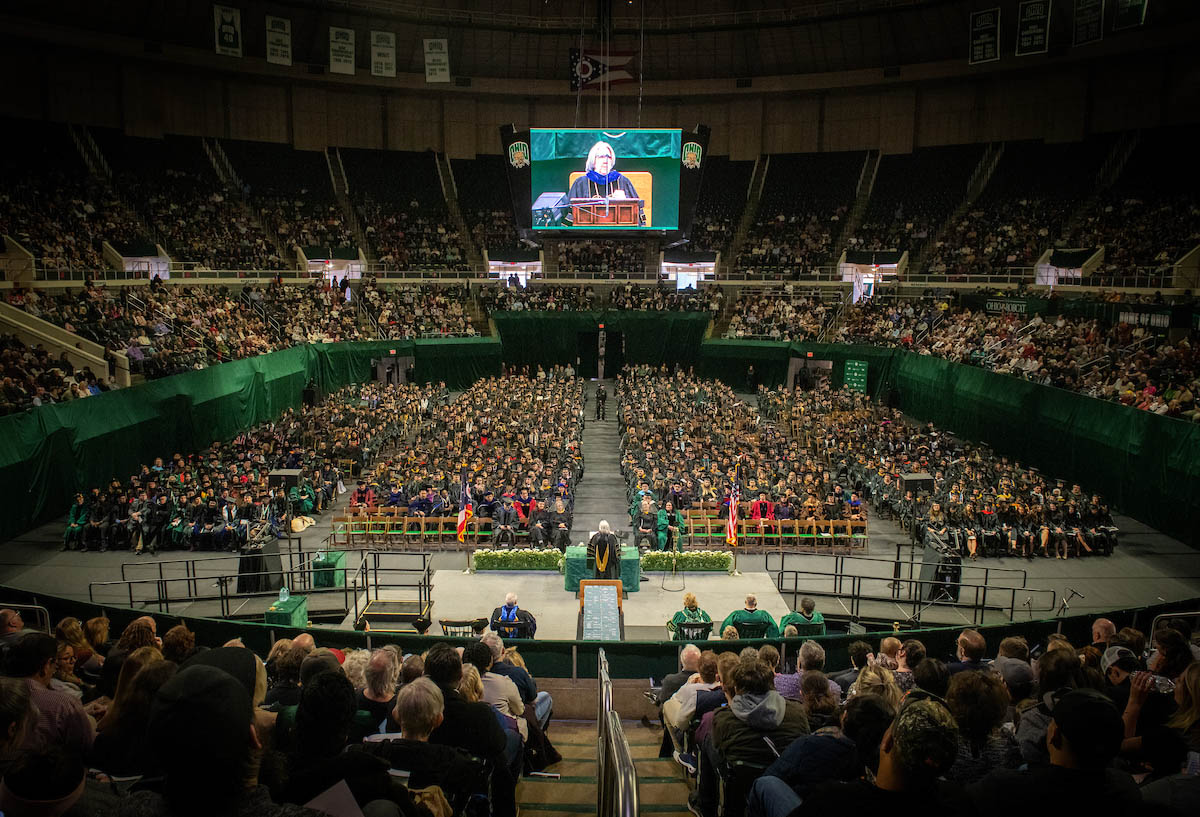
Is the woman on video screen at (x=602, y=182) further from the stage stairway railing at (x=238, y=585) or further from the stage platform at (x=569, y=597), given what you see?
the stage platform at (x=569, y=597)

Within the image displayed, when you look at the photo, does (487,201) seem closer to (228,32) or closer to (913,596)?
(228,32)

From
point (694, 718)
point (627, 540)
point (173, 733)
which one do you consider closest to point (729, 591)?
point (627, 540)

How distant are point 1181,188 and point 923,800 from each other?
36.5 metres

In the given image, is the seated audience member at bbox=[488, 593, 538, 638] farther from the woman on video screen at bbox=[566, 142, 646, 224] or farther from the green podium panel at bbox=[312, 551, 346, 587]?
the woman on video screen at bbox=[566, 142, 646, 224]

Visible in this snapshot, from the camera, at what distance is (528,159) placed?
123ft

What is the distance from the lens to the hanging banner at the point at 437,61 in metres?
37.3

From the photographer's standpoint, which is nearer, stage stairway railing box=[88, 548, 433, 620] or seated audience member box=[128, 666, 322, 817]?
seated audience member box=[128, 666, 322, 817]

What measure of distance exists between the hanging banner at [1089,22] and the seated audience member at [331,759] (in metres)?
32.3

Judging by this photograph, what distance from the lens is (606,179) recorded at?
37062 mm

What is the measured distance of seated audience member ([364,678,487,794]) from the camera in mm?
3969

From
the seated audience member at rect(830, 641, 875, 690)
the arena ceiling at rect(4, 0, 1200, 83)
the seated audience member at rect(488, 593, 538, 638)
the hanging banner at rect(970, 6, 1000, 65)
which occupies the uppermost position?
the arena ceiling at rect(4, 0, 1200, 83)

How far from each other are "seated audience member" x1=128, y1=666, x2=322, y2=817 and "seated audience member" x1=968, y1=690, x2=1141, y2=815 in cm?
251

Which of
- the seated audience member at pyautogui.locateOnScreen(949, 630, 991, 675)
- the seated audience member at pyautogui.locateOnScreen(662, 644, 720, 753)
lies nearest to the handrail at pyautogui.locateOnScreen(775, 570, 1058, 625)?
the seated audience member at pyautogui.locateOnScreen(949, 630, 991, 675)

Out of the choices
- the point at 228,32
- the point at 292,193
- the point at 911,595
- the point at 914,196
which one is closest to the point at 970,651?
the point at 911,595
